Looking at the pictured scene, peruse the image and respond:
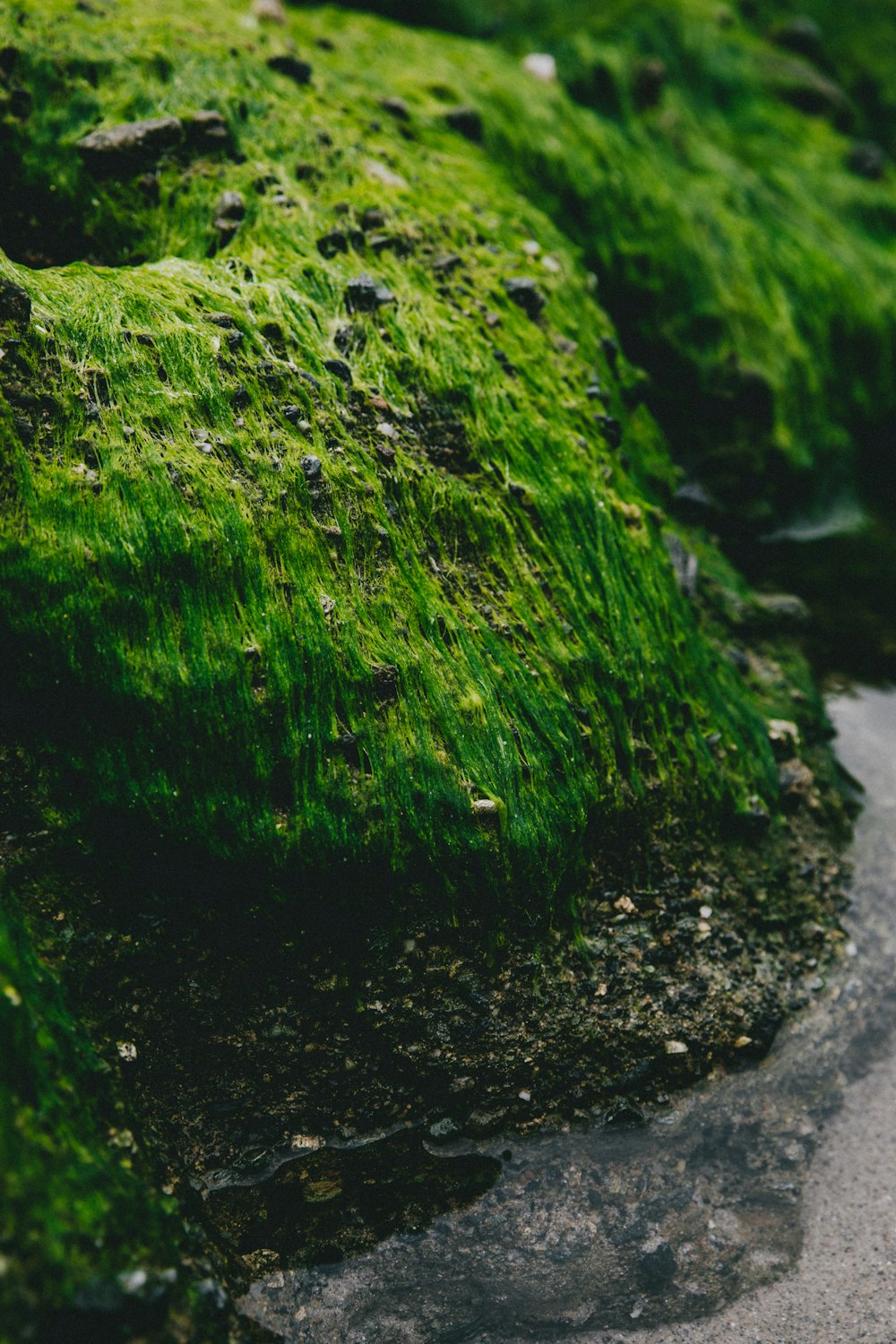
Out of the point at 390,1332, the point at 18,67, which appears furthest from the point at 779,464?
the point at 390,1332

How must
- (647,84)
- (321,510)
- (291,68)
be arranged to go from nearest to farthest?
(321,510) → (291,68) → (647,84)

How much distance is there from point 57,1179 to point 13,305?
2914 mm

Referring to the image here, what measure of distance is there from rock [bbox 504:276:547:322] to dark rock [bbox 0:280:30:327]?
94.2 inches

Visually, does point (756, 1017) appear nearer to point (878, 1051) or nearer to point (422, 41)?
point (878, 1051)

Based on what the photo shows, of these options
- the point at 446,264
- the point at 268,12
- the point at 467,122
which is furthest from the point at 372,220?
the point at 268,12

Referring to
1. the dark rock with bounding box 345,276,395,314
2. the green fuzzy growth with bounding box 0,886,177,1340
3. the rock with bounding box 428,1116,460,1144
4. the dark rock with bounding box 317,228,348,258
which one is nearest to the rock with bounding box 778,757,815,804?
the rock with bounding box 428,1116,460,1144

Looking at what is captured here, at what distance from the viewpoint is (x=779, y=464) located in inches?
250

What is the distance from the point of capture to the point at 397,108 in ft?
17.9

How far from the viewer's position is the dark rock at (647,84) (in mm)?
7199

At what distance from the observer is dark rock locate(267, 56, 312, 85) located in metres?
5.19

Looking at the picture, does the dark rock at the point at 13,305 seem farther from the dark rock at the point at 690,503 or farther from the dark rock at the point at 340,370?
the dark rock at the point at 690,503

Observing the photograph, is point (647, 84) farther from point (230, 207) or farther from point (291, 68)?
point (230, 207)

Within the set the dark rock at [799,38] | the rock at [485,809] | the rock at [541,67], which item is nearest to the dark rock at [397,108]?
the rock at [541,67]

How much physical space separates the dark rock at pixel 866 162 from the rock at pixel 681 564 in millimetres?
5889
